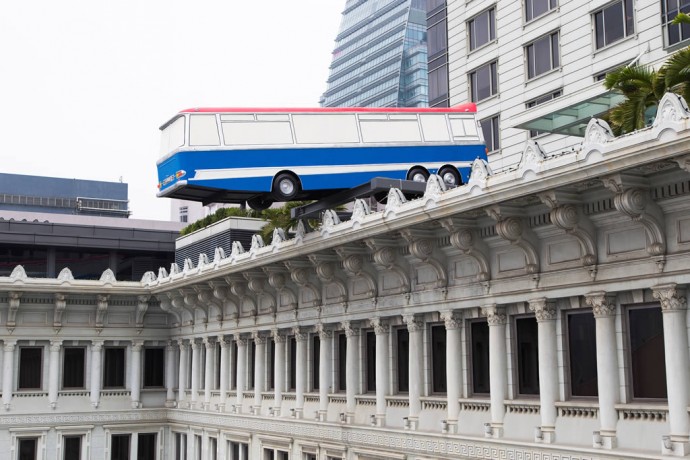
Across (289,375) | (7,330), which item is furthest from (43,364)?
(289,375)

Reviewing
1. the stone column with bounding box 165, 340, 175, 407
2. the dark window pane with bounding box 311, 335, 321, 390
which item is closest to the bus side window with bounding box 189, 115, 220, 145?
the dark window pane with bounding box 311, 335, 321, 390

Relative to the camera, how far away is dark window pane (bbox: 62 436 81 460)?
45.8 meters

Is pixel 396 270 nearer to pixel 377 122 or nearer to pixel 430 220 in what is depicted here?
pixel 430 220

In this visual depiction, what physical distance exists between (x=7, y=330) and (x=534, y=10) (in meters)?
30.0

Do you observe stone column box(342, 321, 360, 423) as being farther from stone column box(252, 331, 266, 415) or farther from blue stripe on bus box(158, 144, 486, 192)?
stone column box(252, 331, 266, 415)

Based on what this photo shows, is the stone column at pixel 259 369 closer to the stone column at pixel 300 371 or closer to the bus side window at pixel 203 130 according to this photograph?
the stone column at pixel 300 371

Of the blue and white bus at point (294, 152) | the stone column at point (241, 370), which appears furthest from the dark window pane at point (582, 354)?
the stone column at point (241, 370)

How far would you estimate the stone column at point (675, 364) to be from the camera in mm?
19031

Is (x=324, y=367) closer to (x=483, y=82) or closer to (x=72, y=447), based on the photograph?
(x=72, y=447)

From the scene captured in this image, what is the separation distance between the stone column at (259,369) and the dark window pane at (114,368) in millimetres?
12251

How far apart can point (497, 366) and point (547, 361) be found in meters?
1.91

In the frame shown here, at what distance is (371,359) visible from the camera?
A: 1235 inches

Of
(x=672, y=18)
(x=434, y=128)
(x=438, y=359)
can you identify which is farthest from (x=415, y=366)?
(x=672, y=18)

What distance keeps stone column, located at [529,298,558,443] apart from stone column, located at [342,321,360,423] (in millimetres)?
9567
